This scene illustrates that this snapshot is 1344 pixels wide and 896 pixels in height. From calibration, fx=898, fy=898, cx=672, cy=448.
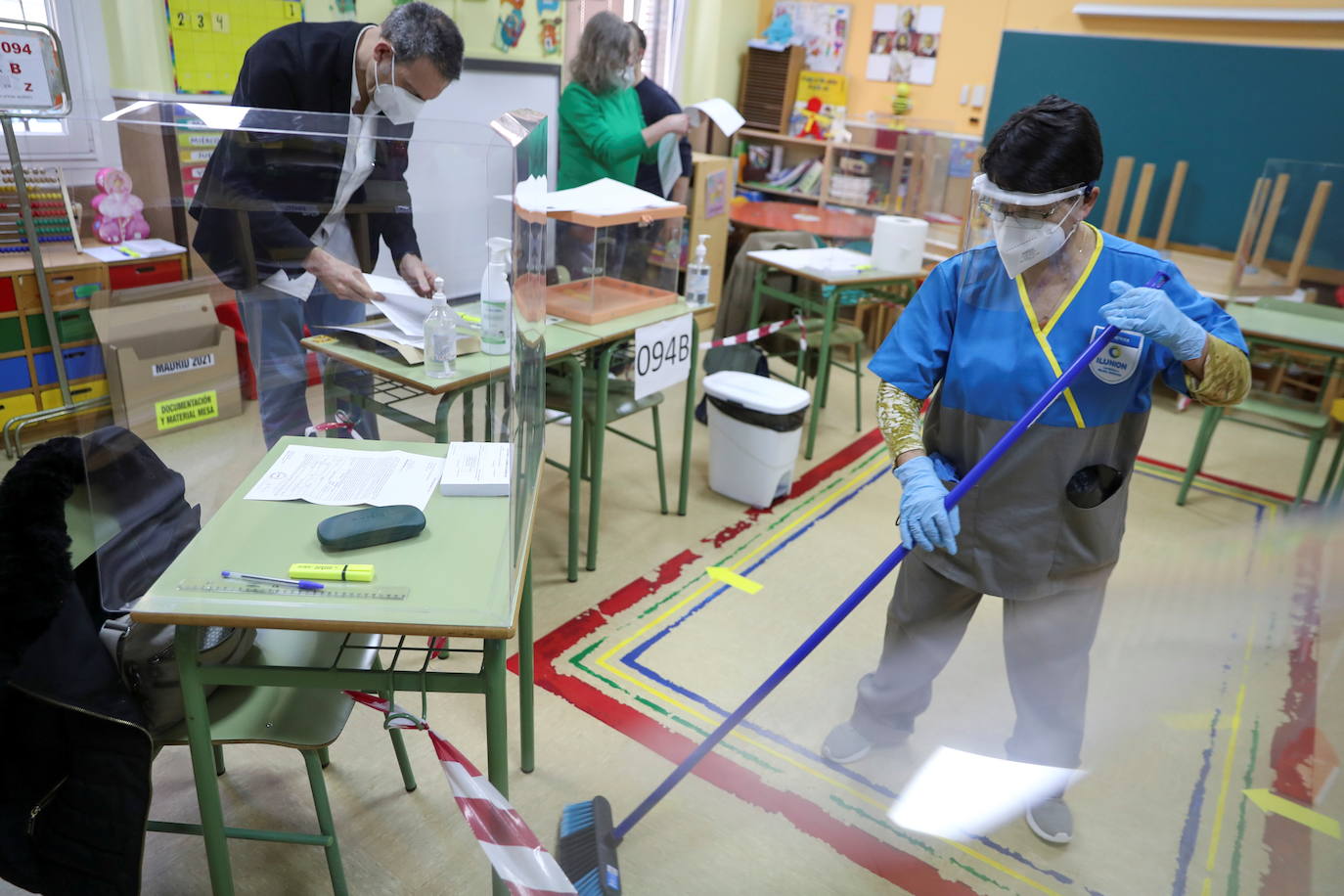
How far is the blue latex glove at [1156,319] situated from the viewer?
124 cm

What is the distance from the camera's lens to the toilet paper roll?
3.66 meters

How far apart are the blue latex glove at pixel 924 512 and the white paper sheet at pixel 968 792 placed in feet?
1.26

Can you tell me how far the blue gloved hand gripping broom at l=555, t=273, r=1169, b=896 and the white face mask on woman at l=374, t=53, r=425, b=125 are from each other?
129cm

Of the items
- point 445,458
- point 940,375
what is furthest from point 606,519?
point 940,375

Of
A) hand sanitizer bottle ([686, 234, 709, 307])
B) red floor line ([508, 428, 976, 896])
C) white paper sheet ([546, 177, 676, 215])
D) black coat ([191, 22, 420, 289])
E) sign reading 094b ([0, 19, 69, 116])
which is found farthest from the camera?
hand sanitizer bottle ([686, 234, 709, 307])

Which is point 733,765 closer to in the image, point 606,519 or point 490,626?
point 490,626

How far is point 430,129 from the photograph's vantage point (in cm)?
154

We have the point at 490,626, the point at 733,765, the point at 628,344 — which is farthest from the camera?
the point at 628,344

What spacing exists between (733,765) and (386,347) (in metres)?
1.15

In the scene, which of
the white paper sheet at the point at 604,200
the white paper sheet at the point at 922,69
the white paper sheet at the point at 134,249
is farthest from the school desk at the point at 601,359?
the white paper sheet at the point at 922,69

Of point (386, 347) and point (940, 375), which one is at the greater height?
point (940, 375)

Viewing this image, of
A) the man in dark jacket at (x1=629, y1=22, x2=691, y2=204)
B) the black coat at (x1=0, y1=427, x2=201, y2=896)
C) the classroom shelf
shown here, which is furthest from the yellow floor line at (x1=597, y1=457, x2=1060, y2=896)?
the classroom shelf

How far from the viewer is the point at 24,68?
230 cm

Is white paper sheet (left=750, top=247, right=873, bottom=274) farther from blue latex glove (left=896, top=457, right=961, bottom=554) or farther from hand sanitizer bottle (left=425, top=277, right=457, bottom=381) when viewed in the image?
blue latex glove (left=896, top=457, right=961, bottom=554)
